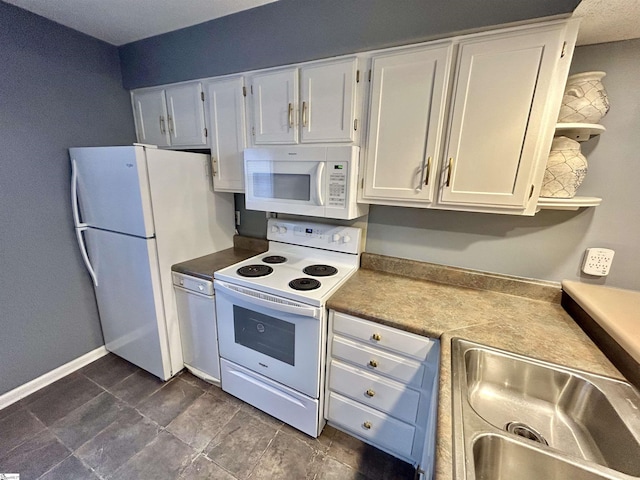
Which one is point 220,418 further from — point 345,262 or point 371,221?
point 371,221

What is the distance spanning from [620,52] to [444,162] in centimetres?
84

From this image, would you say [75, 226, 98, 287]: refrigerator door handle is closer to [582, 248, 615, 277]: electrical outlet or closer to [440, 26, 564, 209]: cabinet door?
[440, 26, 564, 209]: cabinet door

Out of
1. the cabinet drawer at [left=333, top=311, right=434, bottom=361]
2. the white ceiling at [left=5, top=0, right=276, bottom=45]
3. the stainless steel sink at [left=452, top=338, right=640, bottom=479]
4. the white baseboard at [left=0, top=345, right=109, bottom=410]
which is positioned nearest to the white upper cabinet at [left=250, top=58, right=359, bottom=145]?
the white ceiling at [left=5, top=0, right=276, bottom=45]

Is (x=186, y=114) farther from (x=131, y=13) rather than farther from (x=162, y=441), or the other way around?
(x=162, y=441)

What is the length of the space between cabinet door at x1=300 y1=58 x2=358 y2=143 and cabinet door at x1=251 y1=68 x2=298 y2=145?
0.06 metres

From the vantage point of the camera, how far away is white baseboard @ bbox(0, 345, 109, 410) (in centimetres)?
171

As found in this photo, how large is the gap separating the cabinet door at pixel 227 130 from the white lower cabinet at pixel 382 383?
1220 mm

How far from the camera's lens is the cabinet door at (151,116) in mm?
2000

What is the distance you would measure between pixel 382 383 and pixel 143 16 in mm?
2557

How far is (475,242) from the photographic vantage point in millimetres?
1529

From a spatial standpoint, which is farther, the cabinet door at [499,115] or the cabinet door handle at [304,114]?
the cabinet door handle at [304,114]

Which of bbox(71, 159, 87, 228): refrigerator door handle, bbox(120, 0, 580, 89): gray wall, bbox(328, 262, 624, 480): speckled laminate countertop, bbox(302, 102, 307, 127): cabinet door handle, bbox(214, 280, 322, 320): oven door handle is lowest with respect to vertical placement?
bbox(214, 280, 322, 320): oven door handle

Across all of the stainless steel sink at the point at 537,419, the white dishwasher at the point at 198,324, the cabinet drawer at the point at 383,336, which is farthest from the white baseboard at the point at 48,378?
the stainless steel sink at the point at 537,419

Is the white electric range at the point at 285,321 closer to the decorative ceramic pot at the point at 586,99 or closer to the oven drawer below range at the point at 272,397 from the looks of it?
the oven drawer below range at the point at 272,397
